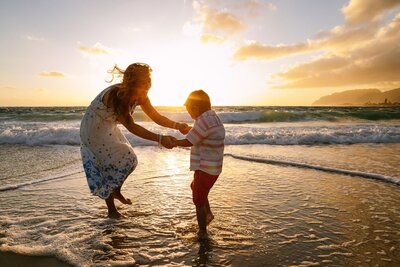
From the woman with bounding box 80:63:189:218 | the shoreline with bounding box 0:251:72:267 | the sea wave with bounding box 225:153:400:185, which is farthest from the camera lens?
Answer: the sea wave with bounding box 225:153:400:185

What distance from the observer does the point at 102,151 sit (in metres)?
4.00

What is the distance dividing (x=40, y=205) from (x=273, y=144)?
30.2 feet

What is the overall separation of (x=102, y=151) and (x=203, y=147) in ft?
4.56

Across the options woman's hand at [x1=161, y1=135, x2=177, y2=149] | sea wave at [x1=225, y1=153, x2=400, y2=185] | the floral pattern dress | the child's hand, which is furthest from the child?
sea wave at [x1=225, y1=153, x2=400, y2=185]

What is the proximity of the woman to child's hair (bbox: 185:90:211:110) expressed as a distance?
0.48 m

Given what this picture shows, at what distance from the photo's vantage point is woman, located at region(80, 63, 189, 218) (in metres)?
3.66

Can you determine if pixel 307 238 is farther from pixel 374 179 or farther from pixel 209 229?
pixel 374 179

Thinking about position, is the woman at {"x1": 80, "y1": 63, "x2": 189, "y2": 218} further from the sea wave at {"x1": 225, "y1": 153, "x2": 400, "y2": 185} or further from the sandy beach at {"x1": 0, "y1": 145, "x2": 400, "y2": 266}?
the sea wave at {"x1": 225, "y1": 153, "x2": 400, "y2": 185}

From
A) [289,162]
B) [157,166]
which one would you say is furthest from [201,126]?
[289,162]

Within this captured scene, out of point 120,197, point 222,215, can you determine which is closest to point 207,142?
point 222,215

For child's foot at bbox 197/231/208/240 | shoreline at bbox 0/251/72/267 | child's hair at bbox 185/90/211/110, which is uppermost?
child's hair at bbox 185/90/211/110

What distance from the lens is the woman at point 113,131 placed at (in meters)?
3.66

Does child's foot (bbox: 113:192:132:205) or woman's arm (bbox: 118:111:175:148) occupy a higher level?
woman's arm (bbox: 118:111:175:148)

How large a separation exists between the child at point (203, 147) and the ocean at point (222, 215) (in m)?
0.46
